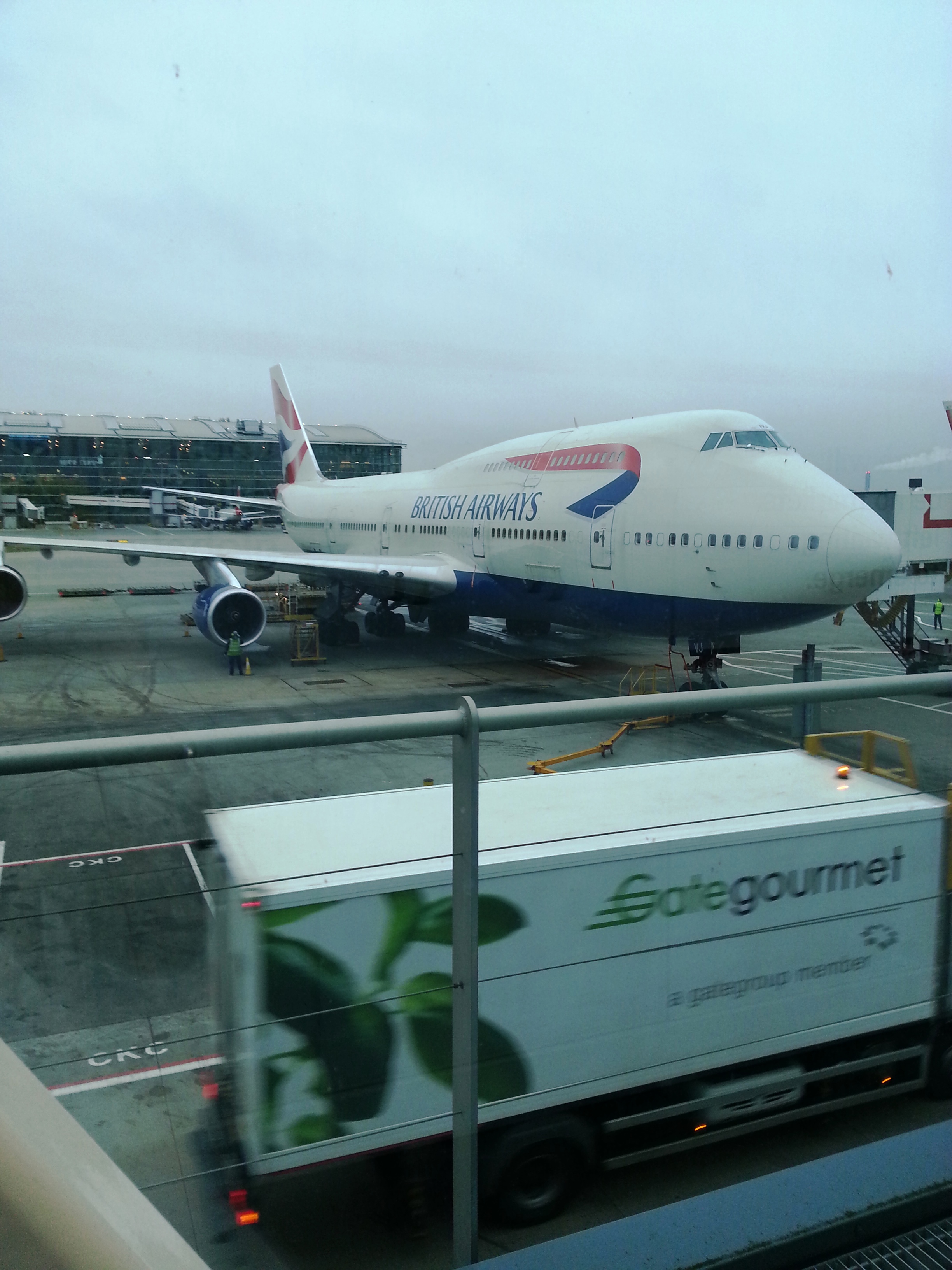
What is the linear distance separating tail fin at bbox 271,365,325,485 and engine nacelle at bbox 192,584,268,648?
32.4 ft

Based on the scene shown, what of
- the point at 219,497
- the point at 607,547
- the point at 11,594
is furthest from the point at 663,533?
the point at 219,497

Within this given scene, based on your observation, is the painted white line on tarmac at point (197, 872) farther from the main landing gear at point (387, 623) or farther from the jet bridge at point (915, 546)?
the main landing gear at point (387, 623)

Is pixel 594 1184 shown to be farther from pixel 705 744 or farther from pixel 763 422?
pixel 763 422

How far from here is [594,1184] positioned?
2.58m

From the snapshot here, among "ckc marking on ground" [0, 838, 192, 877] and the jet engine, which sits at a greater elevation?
the jet engine

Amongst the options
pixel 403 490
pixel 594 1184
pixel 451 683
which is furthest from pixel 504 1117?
pixel 403 490

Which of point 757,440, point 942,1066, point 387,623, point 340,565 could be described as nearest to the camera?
point 942,1066

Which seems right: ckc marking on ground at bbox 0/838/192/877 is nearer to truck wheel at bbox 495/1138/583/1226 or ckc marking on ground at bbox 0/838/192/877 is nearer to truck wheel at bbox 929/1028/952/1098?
truck wheel at bbox 495/1138/583/1226

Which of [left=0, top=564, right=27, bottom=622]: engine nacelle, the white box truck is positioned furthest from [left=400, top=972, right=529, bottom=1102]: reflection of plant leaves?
[left=0, top=564, right=27, bottom=622]: engine nacelle

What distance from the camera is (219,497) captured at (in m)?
20.4

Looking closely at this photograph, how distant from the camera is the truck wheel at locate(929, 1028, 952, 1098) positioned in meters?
2.70

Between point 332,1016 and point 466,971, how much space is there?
0.44m

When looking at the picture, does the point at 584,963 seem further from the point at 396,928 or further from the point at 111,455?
the point at 111,455

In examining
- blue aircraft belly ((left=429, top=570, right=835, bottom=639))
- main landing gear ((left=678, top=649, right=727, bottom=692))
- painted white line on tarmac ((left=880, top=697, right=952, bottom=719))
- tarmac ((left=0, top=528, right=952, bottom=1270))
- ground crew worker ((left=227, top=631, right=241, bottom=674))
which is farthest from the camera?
ground crew worker ((left=227, top=631, right=241, bottom=674))
